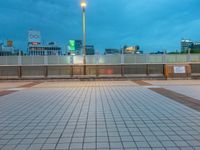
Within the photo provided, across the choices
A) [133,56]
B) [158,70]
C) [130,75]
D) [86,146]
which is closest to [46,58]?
[133,56]

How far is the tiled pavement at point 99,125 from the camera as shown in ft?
15.3

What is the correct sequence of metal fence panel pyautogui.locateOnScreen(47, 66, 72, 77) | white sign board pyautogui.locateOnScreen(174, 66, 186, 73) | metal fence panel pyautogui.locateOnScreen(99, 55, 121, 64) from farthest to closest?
metal fence panel pyautogui.locateOnScreen(99, 55, 121, 64) → metal fence panel pyautogui.locateOnScreen(47, 66, 72, 77) → white sign board pyautogui.locateOnScreen(174, 66, 186, 73)

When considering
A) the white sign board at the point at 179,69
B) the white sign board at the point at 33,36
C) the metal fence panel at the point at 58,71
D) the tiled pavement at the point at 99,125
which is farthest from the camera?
the white sign board at the point at 33,36

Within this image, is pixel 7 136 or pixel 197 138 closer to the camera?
pixel 197 138

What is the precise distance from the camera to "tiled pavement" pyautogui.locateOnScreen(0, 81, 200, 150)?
466 cm

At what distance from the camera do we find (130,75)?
61.5ft

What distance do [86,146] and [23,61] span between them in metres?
22.1

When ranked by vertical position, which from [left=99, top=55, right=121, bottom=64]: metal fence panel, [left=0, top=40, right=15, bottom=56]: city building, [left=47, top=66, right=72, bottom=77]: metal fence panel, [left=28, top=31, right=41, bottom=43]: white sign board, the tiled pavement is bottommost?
the tiled pavement

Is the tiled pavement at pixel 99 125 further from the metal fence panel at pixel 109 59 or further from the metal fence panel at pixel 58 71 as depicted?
the metal fence panel at pixel 109 59

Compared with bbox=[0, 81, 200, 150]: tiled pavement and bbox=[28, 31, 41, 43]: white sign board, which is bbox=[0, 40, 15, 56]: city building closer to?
bbox=[28, 31, 41, 43]: white sign board

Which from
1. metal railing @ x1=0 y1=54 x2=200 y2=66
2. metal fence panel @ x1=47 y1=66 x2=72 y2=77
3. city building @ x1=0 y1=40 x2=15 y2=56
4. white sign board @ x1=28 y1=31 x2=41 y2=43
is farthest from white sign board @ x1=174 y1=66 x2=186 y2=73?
white sign board @ x1=28 y1=31 x2=41 y2=43

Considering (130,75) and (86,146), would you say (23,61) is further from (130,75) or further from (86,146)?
(86,146)

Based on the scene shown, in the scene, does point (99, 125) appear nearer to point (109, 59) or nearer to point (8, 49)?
point (109, 59)

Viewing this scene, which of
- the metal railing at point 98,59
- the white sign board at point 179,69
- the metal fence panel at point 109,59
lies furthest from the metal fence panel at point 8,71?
the white sign board at point 179,69
